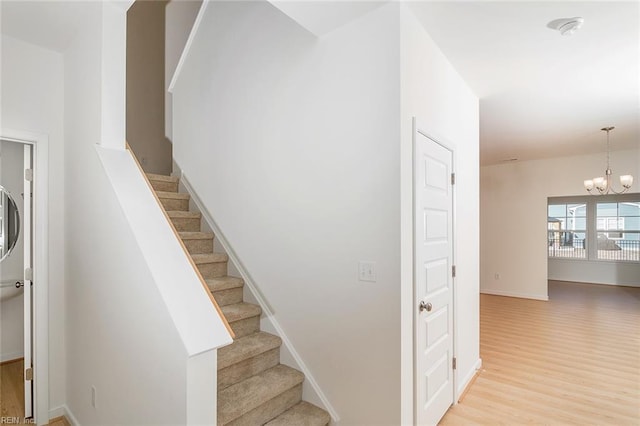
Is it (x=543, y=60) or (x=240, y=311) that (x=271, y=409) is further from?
(x=543, y=60)

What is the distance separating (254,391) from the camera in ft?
7.21

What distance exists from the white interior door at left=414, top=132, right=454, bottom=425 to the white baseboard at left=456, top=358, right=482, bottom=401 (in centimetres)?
21

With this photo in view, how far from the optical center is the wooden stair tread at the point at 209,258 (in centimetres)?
288

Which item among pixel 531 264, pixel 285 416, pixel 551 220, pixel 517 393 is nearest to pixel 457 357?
pixel 517 393

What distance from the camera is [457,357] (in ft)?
9.41

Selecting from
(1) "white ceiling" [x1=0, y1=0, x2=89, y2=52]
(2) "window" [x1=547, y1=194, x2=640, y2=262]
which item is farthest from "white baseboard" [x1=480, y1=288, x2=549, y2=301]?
(1) "white ceiling" [x1=0, y1=0, x2=89, y2=52]

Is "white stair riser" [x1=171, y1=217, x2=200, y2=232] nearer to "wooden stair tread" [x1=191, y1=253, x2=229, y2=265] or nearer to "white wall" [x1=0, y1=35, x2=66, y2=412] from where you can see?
"wooden stair tread" [x1=191, y1=253, x2=229, y2=265]

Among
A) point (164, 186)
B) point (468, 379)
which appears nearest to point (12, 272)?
point (164, 186)

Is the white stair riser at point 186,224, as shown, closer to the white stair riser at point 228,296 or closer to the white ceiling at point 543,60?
the white stair riser at point 228,296

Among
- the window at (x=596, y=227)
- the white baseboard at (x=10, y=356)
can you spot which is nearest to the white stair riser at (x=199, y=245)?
the white baseboard at (x=10, y=356)

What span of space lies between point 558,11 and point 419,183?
1.37m

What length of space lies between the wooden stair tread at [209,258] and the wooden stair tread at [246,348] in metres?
0.73

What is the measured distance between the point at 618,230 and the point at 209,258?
9.42m

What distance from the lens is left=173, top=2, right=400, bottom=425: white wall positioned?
203cm
